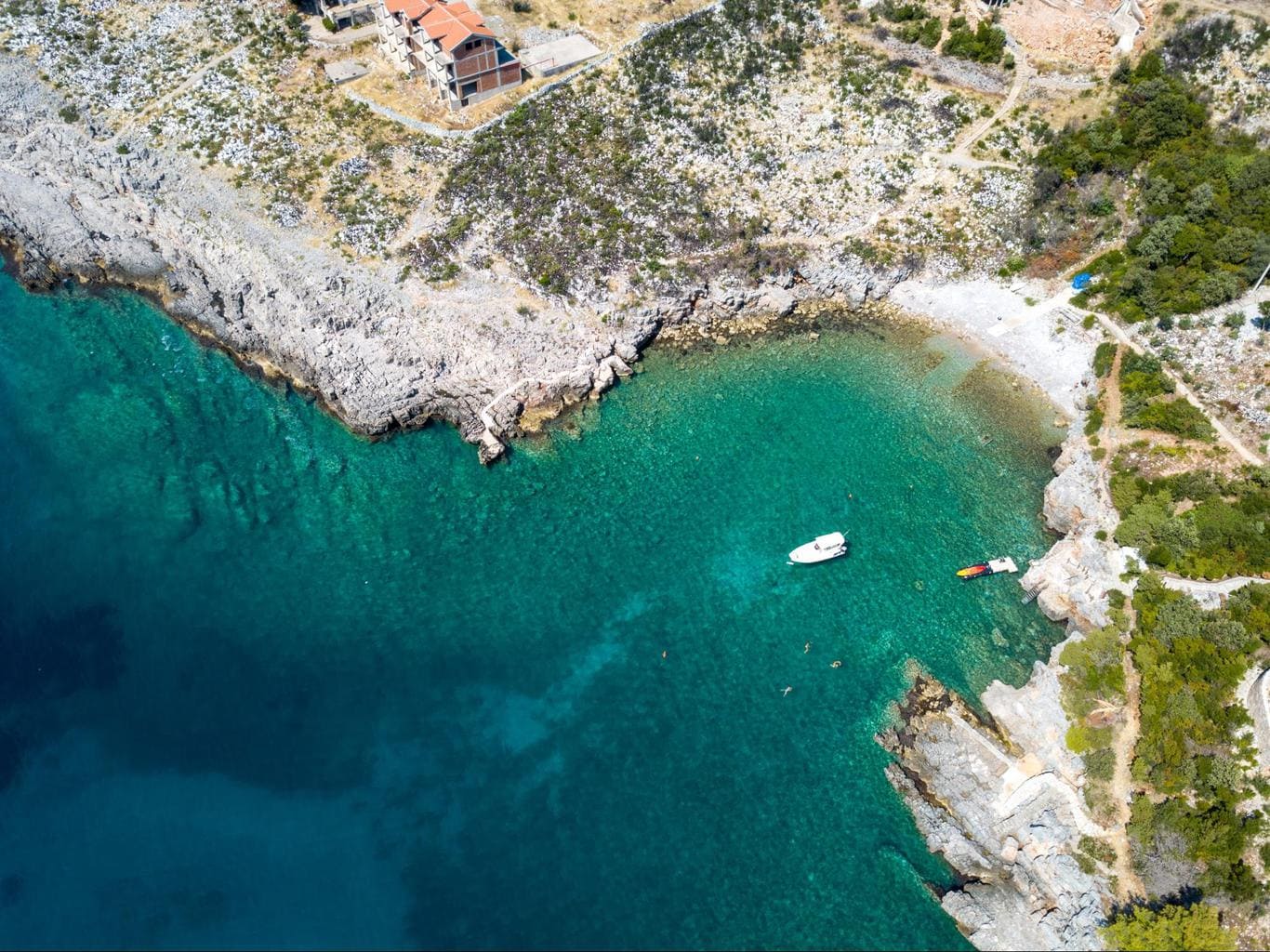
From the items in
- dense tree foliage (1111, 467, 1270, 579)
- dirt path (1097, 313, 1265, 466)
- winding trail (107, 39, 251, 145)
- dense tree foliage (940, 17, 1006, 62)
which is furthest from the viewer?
dense tree foliage (940, 17, 1006, 62)

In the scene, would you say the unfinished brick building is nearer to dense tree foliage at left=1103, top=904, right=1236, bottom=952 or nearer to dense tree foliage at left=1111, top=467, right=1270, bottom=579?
dense tree foliage at left=1111, top=467, right=1270, bottom=579

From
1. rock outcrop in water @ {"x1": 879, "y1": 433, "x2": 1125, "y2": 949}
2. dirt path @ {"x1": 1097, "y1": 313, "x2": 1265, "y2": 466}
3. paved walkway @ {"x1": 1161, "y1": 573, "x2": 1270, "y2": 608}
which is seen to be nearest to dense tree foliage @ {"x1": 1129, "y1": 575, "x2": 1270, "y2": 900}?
paved walkway @ {"x1": 1161, "y1": 573, "x2": 1270, "y2": 608}

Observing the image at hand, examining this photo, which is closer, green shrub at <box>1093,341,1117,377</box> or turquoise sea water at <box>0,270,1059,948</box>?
turquoise sea water at <box>0,270,1059,948</box>

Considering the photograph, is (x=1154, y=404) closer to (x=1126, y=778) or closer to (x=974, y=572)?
(x=974, y=572)

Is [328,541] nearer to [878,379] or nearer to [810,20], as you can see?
[878,379]

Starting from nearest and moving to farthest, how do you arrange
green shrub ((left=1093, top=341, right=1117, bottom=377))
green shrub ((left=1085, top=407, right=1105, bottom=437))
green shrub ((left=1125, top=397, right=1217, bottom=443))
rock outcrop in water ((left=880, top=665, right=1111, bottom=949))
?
rock outcrop in water ((left=880, top=665, right=1111, bottom=949)) → green shrub ((left=1125, top=397, right=1217, bottom=443)) → green shrub ((left=1085, top=407, right=1105, bottom=437)) → green shrub ((left=1093, top=341, right=1117, bottom=377))

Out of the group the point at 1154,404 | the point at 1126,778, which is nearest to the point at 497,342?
the point at 1154,404
